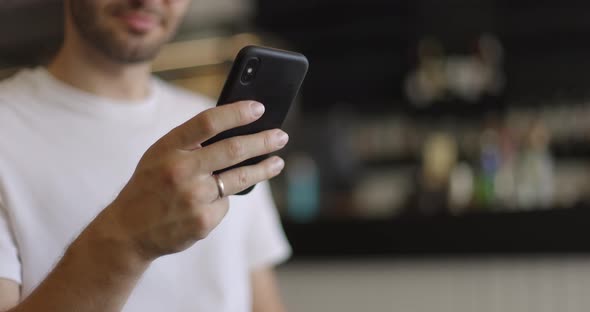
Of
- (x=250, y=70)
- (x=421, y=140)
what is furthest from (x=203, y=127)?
(x=421, y=140)

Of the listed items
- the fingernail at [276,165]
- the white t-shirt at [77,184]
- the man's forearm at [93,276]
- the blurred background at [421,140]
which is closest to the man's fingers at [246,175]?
the fingernail at [276,165]

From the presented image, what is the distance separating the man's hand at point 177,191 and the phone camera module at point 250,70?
0.22 ft

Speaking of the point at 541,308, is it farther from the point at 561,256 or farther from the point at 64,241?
the point at 64,241

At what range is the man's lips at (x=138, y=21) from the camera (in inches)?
38.5

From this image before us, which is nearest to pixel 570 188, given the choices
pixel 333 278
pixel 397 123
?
pixel 397 123

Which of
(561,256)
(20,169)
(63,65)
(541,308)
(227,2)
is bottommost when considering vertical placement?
(541,308)

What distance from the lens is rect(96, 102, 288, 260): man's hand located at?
0.64m

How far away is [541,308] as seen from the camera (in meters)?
1.96

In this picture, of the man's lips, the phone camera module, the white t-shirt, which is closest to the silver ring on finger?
the phone camera module

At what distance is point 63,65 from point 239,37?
253cm

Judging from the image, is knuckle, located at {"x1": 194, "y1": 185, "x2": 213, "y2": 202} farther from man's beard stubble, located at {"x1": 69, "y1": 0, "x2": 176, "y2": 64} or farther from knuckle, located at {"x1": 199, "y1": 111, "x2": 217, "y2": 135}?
man's beard stubble, located at {"x1": 69, "y1": 0, "x2": 176, "y2": 64}

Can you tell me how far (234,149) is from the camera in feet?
2.17

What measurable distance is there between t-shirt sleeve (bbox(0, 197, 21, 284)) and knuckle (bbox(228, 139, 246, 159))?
36cm

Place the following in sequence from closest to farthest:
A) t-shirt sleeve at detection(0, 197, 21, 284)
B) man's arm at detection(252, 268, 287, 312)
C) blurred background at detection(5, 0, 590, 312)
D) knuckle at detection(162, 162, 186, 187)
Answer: knuckle at detection(162, 162, 186, 187) < t-shirt sleeve at detection(0, 197, 21, 284) < man's arm at detection(252, 268, 287, 312) < blurred background at detection(5, 0, 590, 312)
